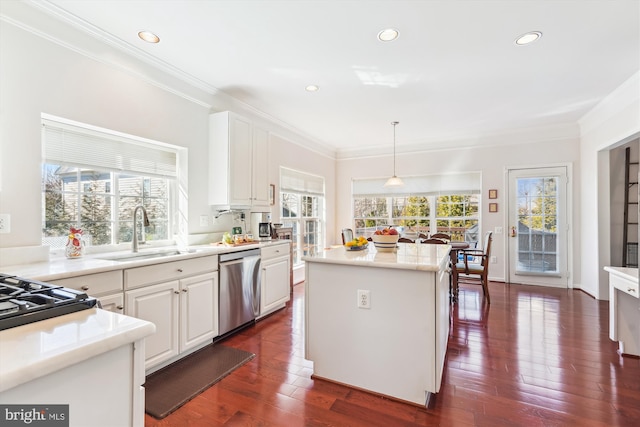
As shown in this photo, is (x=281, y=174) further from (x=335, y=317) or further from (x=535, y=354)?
(x=535, y=354)

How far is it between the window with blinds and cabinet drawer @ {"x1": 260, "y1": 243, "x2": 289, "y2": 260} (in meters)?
1.01

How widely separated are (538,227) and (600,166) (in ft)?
4.24

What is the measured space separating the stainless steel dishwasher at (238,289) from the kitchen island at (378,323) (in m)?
1.01

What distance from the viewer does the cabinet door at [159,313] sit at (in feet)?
7.14

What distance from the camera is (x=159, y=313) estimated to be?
2.32 meters

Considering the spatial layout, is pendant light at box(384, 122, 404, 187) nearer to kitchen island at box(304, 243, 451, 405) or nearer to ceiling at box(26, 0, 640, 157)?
ceiling at box(26, 0, 640, 157)

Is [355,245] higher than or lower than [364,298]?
higher

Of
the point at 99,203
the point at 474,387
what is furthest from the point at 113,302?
the point at 474,387

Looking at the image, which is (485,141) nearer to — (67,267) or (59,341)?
(67,267)

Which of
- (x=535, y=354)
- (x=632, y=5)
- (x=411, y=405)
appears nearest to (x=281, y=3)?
(x=632, y=5)

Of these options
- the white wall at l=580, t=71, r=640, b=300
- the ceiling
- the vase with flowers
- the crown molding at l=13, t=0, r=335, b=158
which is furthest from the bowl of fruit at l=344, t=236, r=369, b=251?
the white wall at l=580, t=71, r=640, b=300

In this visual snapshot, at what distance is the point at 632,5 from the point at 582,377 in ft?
8.88

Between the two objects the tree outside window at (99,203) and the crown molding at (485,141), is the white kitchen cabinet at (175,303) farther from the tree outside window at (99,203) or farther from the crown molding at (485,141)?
the crown molding at (485,141)

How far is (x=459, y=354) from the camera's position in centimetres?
270
